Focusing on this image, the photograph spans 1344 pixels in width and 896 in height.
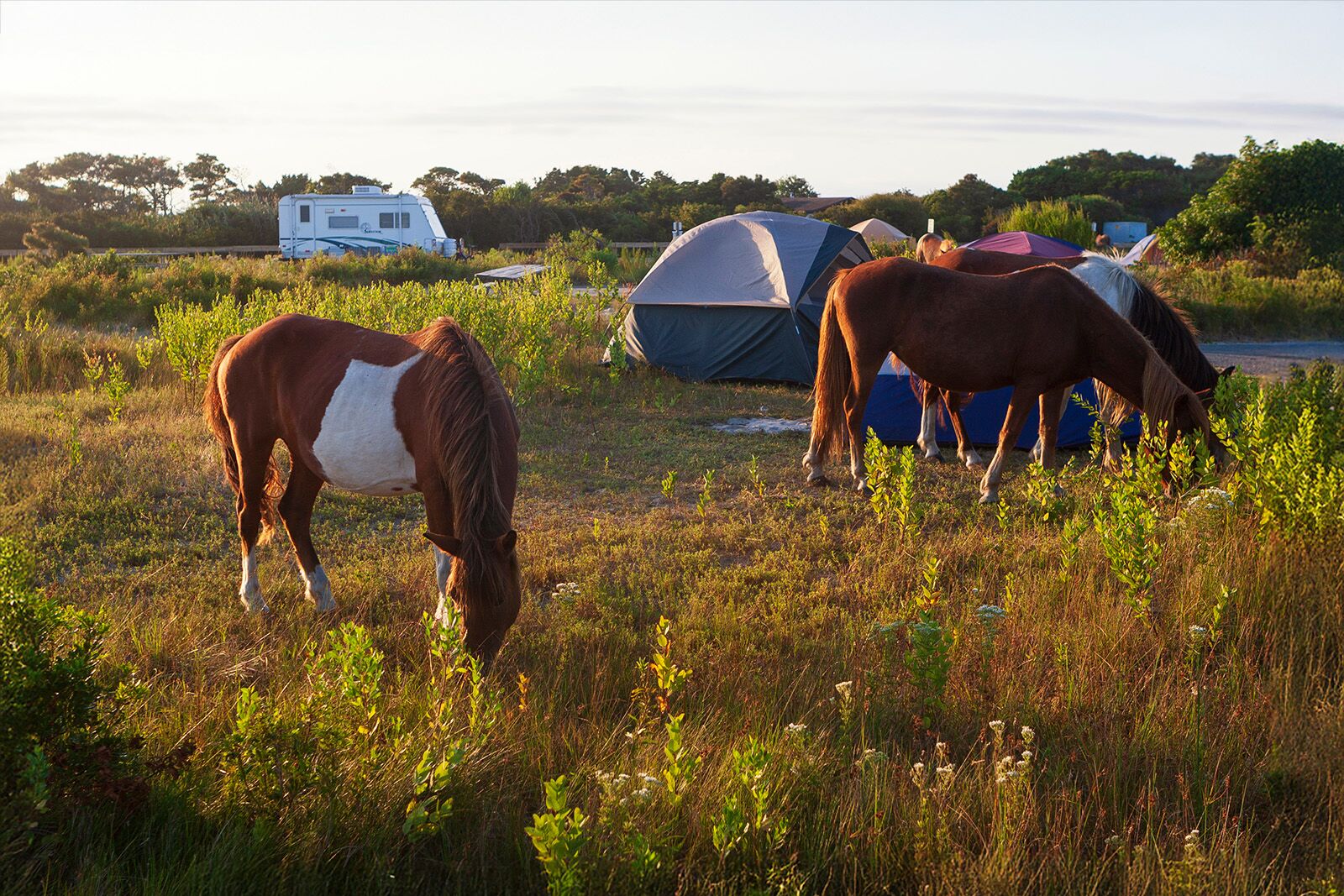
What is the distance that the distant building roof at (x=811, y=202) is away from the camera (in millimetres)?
40875

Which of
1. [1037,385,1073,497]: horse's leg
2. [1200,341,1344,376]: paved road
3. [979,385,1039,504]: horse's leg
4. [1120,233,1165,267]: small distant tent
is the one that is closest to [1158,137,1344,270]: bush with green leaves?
[1120,233,1165,267]: small distant tent

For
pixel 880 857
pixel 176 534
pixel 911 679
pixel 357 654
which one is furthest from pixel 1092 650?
pixel 176 534

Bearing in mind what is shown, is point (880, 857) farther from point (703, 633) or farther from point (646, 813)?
point (703, 633)

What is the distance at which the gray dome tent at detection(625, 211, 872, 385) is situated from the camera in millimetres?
11227

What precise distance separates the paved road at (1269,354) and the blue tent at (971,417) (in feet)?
13.9

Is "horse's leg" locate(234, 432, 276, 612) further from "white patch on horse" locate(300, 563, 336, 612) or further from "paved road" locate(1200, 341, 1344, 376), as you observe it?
"paved road" locate(1200, 341, 1344, 376)

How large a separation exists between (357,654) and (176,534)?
3.59 metres

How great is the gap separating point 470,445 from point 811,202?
4147 cm

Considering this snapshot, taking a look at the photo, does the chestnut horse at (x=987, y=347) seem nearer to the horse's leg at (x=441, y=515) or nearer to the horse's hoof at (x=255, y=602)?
the horse's leg at (x=441, y=515)

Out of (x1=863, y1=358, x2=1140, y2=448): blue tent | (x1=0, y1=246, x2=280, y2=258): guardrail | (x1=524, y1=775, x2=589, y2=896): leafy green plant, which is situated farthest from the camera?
(x1=0, y1=246, x2=280, y2=258): guardrail

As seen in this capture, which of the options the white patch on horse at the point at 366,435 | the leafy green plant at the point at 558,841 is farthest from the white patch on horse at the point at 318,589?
the leafy green plant at the point at 558,841

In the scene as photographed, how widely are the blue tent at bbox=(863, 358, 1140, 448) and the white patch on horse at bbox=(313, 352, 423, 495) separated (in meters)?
5.07

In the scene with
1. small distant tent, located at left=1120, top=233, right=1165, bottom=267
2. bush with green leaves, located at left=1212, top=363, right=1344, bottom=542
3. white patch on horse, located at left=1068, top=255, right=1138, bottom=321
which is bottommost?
bush with green leaves, located at left=1212, top=363, right=1344, bottom=542

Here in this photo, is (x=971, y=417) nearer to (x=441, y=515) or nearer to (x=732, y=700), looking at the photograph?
(x=732, y=700)
